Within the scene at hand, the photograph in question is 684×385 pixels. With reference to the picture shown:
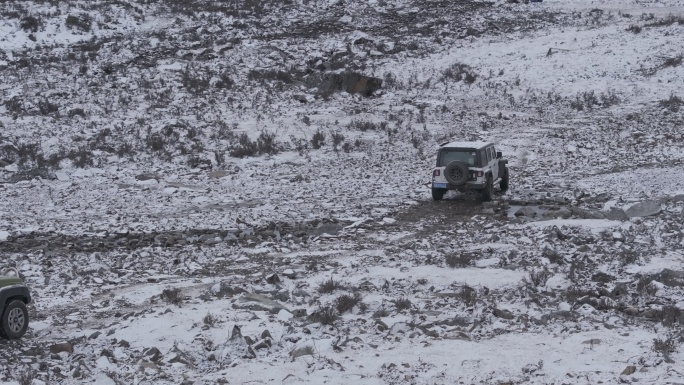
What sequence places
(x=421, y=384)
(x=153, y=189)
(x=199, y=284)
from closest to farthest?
(x=421, y=384) → (x=199, y=284) → (x=153, y=189)

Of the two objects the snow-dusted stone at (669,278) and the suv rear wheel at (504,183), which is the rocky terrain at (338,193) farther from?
the suv rear wheel at (504,183)

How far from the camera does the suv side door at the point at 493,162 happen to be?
2007 cm

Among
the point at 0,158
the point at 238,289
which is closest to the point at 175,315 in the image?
the point at 238,289

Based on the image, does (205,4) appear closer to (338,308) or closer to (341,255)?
(341,255)

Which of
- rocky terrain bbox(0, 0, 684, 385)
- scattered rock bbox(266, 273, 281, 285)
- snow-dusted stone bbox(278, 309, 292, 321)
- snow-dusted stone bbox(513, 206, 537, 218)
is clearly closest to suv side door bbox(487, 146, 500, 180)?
rocky terrain bbox(0, 0, 684, 385)

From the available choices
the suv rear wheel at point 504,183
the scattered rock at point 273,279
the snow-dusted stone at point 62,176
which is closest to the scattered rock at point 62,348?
the scattered rock at point 273,279

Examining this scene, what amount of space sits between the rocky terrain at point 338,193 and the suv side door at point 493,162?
0.82 meters

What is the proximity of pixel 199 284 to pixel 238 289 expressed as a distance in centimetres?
114

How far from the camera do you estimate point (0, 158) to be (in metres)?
23.7

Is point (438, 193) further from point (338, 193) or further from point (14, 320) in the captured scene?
point (14, 320)

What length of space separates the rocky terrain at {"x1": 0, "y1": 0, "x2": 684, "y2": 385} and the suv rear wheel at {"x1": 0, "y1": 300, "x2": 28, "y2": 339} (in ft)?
0.57

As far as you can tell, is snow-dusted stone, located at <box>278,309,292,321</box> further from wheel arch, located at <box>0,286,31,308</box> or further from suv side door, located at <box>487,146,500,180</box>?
suv side door, located at <box>487,146,500,180</box>

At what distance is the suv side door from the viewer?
20067mm

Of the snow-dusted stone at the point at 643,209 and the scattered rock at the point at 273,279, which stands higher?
the scattered rock at the point at 273,279
